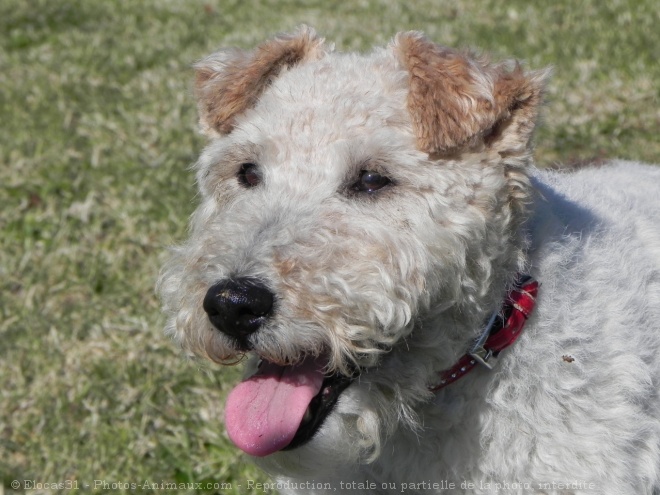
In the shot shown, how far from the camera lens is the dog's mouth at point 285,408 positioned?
3143 mm

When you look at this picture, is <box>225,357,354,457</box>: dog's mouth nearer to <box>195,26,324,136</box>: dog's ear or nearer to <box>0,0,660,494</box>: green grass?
<box>195,26,324,136</box>: dog's ear

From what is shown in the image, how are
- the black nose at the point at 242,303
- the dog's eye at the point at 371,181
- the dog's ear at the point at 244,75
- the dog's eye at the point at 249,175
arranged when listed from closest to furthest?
the black nose at the point at 242,303
the dog's eye at the point at 371,181
the dog's eye at the point at 249,175
the dog's ear at the point at 244,75

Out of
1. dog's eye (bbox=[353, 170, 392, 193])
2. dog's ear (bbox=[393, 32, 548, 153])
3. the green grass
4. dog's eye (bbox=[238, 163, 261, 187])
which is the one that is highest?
dog's ear (bbox=[393, 32, 548, 153])

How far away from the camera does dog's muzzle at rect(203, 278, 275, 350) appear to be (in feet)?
9.66

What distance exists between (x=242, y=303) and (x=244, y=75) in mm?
1312

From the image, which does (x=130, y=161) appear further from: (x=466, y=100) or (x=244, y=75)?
(x=466, y=100)

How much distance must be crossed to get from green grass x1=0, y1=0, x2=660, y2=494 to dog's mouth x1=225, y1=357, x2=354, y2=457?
141 cm

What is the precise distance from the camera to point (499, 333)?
3.40 m

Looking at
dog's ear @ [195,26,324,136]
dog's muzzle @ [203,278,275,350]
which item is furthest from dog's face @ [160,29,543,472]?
dog's ear @ [195,26,324,136]

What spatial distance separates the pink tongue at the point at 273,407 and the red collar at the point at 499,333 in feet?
1.81

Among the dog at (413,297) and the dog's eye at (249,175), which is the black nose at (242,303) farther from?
the dog's eye at (249,175)

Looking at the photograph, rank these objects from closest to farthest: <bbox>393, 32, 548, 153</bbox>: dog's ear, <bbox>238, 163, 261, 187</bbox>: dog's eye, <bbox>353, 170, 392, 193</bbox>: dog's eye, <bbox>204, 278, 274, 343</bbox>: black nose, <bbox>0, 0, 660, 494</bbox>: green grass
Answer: <bbox>204, 278, 274, 343</bbox>: black nose → <bbox>393, 32, 548, 153</bbox>: dog's ear → <bbox>353, 170, 392, 193</bbox>: dog's eye → <bbox>238, 163, 261, 187</bbox>: dog's eye → <bbox>0, 0, 660, 494</bbox>: green grass

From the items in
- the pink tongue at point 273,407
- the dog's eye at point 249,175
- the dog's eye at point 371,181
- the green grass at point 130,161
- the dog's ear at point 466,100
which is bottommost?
the green grass at point 130,161

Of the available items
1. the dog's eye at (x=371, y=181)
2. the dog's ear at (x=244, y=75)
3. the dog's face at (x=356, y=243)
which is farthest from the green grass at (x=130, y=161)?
the dog's ear at (x=244, y=75)
